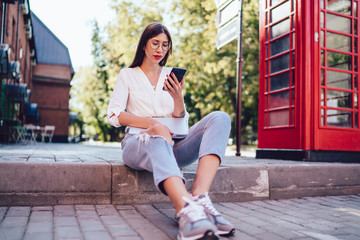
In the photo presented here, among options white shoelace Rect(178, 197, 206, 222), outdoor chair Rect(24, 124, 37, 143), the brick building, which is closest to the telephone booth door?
white shoelace Rect(178, 197, 206, 222)

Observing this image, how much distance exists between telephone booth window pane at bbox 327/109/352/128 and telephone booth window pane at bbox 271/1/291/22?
1.88m

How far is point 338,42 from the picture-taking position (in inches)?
228

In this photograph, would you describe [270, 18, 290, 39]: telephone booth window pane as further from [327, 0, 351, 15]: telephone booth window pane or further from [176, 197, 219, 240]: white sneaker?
[176, 197, 219, 240]: white sneaker

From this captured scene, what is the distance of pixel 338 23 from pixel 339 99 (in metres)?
1.30

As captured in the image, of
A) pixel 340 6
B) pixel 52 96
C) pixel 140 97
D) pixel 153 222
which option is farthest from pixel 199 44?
pixel 52 96

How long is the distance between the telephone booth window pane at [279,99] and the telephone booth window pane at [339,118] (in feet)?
2.30

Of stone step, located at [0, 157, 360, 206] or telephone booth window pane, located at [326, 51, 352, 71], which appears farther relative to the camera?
telephone booth window pane, located at [326, 51, 352, 71]

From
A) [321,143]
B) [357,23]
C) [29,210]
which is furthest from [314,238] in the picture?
[357,23]

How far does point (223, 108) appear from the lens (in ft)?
55.8

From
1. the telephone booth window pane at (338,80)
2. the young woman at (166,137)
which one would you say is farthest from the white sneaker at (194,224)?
the telephone booth window pane at (338,80)

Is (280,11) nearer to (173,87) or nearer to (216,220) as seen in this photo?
(173,87)

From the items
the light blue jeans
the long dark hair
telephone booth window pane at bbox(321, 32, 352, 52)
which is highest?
telephone booth window pane at bbox(321, 32, 352, 52)

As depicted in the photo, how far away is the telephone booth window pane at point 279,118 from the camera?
580cm

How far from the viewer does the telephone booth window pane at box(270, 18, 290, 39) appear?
5.94 metres
